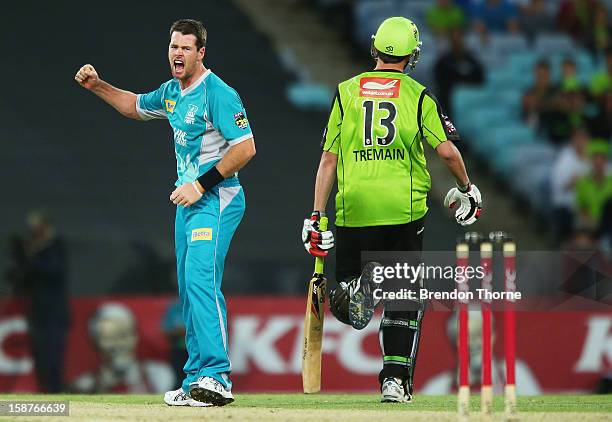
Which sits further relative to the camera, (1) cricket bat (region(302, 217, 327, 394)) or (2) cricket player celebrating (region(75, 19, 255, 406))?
(1) cricket bat (region(302, 217, 327, 394))

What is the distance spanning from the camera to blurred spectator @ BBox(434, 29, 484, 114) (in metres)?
14.8

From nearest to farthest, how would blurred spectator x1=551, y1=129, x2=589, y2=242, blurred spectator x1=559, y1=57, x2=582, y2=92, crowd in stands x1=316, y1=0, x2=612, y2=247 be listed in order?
blurred spectator x1=551, y1=129, x2=589, y2=242 < crowd in stands x1=316, y1=0, x2=612, y2=247 < blurred spectator x1=559, y1=57, x2=582, y2=92

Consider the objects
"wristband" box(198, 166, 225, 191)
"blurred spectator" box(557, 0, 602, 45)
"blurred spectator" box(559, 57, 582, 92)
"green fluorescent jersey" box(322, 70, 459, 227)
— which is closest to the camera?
"wristband" box(198, 166, 225, 191)

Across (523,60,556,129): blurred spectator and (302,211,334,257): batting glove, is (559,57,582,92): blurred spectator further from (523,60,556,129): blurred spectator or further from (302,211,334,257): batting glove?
(302,211,334,257): batting glove

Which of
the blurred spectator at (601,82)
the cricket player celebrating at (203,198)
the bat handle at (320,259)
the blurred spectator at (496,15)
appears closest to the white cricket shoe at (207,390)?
the cricket player celebrating at (203,198)

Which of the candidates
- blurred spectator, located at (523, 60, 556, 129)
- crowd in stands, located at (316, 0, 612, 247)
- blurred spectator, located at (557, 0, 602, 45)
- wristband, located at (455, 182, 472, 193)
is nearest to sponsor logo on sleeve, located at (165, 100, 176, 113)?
wristband, located at (455, 182, 472, 193)

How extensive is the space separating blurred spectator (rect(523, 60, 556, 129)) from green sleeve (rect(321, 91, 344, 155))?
7.68 metres

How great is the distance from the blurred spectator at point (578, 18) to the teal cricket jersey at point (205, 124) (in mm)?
9848

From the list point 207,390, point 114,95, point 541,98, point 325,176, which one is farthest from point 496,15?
point 207,390

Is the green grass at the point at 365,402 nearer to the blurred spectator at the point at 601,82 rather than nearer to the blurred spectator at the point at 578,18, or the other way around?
the blurred spectator at the point at 601,82

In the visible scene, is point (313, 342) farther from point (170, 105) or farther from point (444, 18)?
point (444, 18)

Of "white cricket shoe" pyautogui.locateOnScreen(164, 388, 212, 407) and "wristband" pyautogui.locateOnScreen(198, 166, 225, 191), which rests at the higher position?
"wristband" pyautogui.locateOnScreen(198, 166, 225, 191)

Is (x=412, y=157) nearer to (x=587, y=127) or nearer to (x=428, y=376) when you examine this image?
(x=428, y=376)

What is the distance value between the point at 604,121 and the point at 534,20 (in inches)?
89.7
